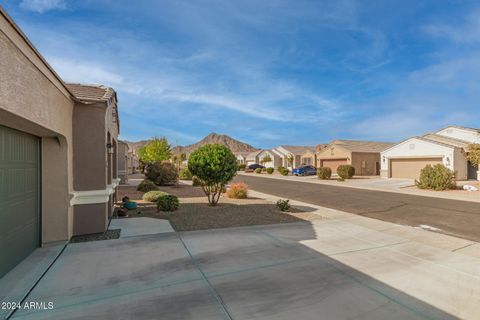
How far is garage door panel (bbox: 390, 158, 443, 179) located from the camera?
27219 mm

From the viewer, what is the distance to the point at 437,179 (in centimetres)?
1995

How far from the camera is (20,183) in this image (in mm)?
5391

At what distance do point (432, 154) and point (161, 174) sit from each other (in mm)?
26696

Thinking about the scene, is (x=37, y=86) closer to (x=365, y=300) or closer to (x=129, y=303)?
(x=129, y=303)

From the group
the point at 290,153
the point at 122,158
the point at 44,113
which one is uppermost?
the point at 290,153

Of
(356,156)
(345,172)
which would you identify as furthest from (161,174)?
(356,156)

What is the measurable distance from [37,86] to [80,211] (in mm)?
3666

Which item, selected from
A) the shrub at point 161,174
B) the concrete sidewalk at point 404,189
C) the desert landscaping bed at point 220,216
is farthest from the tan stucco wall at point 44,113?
the concrete sidewalk at point 404,189

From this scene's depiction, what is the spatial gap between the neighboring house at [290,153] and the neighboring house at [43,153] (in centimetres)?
4857

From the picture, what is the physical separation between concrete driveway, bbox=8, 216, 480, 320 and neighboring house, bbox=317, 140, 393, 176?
3201cm

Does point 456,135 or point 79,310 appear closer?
point 79,310

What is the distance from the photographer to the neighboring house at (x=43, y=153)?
14.1ft

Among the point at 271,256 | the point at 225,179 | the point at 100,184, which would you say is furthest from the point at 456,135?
the point at 100,184

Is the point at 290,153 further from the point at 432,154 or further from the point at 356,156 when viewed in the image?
the point at 432,154
